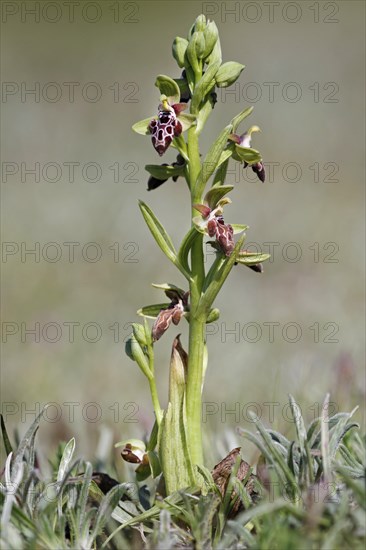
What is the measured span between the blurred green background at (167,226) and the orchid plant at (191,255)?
57 centimetres

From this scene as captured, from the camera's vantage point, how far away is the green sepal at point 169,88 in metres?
2.47

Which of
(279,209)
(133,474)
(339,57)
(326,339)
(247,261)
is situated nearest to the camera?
(247,261)

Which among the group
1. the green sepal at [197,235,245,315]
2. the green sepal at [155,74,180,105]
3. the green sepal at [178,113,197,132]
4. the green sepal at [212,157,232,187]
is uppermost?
the green sepal at [155,74,180,105]

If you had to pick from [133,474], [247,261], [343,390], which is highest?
[247,261]

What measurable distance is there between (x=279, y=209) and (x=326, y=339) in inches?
103

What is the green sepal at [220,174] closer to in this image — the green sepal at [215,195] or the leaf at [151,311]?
the green sepal at [215,195]

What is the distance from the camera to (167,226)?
22.2ft

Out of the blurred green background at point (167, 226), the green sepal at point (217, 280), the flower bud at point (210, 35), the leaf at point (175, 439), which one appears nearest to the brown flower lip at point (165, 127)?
the flower bud at point (210, 35)

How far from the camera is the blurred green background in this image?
4.07 meters

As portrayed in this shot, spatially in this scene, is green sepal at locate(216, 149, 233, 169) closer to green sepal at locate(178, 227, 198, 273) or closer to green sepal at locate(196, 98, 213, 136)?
green sepal at locate(196, 98, 213, 136)

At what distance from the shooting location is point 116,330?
5078mm

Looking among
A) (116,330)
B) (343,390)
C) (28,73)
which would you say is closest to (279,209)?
(116,330)

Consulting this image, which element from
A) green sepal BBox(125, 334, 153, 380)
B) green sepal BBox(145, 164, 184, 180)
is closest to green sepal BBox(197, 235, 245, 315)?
green sepal BBox(125, 334, 153, 380)

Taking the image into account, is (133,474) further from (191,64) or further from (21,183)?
(21,183)
